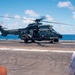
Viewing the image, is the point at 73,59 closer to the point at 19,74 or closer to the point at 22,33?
the point at 19,74

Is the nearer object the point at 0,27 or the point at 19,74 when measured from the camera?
the point at 19,74

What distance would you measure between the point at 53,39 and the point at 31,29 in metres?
4.05

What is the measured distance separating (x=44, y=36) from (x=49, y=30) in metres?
1.20

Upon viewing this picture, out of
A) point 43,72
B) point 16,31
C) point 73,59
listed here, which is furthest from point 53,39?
point 73,59

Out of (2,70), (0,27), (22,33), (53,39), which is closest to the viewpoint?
(2,70)

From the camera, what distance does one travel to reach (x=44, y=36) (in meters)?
37.2

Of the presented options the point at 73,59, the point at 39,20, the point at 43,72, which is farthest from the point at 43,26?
the point at 73,59

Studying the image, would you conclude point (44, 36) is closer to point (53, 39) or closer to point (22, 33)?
point (53, 39)

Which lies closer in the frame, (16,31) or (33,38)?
(33,38)

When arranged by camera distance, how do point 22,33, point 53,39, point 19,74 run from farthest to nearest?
point 22,33, point 53,39, point 19,74

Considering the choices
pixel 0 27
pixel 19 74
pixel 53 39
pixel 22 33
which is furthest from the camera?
pixel 0 27

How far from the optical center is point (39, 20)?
126 ft

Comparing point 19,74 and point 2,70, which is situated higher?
point 2,70

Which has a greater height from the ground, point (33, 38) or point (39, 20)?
point (39, 20)
